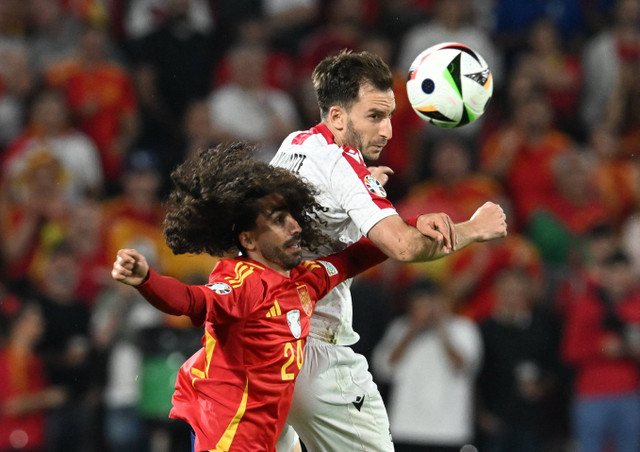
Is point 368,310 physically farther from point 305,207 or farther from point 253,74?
point 305,207

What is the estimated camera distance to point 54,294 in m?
8.31

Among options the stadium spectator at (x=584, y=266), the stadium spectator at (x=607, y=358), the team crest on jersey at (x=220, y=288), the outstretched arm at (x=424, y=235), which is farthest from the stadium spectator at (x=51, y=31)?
the team crest on jersey at (x=220, y=288)

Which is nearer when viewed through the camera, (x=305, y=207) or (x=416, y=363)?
(x=305, y=207)

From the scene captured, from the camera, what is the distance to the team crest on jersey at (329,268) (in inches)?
168

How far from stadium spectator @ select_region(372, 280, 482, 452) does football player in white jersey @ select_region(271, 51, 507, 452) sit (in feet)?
11.5

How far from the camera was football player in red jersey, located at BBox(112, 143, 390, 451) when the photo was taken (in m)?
3.79

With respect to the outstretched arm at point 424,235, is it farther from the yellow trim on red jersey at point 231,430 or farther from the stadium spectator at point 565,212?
the stadium spectator at point 565,212

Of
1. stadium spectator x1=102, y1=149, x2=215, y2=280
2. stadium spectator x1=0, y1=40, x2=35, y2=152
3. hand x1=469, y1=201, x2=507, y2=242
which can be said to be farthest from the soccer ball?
stadium spectator x1=0, y1=40, x2=35, y2=152

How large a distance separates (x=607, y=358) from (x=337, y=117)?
4.49 metres

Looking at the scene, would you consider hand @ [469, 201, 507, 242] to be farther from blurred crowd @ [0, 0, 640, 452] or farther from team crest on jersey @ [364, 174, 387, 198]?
blurred crowd @ [0, 0, 640, 452]

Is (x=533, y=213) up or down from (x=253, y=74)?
down

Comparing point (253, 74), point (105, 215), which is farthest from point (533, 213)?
point (105, 215)

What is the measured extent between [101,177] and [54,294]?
5.56 ft

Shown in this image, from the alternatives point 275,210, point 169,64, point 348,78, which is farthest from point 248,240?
point 169,64
